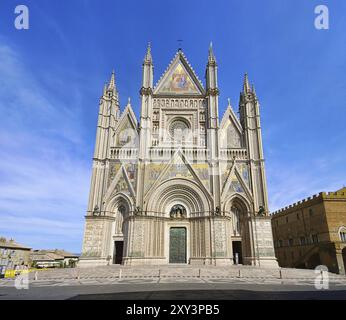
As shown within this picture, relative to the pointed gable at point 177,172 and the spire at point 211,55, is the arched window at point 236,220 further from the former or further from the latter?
the spire at point 211,55

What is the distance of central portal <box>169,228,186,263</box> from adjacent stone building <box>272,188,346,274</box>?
604 inches

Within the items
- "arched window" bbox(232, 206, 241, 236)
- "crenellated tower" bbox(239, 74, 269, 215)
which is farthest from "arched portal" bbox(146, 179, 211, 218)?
"crenellated tower" bbox(239, 74, 269, 215)

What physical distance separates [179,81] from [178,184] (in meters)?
13.3

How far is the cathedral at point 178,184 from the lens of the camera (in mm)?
22328

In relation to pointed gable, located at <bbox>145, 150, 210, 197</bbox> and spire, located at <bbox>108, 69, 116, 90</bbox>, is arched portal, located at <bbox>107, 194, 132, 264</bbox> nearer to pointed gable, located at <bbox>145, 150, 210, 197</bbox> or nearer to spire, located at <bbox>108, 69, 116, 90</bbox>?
pointed gable, located at <bbox>145, 150, 210, 197</bbox>

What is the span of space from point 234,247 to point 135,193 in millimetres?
11311

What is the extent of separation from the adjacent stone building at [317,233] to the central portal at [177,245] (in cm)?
1534

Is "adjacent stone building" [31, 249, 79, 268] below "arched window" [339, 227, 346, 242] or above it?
below

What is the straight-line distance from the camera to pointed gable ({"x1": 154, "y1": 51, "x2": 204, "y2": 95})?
29.0m

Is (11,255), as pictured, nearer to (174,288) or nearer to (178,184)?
(178,184)

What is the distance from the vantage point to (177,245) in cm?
2361

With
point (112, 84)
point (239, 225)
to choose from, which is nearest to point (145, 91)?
point (112, 84)
